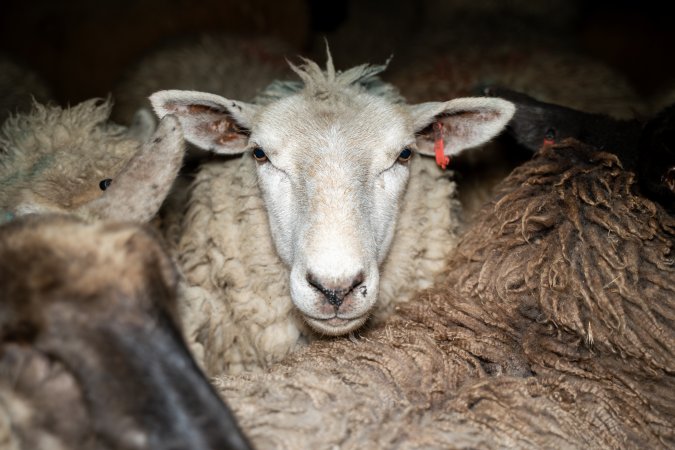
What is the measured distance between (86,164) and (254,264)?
90 centimetres

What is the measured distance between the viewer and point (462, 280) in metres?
2.66

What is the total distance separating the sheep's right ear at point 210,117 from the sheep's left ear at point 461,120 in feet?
2.64

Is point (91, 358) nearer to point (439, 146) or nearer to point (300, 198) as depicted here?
point (300, 198)

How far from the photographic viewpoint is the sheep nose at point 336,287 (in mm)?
2248

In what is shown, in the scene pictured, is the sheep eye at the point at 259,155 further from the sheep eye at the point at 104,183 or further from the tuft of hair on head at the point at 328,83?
the sheep eye at the point at 104,183

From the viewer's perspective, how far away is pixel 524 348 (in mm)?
2291

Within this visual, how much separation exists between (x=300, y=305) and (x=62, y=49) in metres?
4.43

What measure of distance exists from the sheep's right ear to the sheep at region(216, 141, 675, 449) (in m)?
1.12

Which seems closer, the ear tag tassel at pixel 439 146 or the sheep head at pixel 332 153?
the sheep head at pixel 332 153

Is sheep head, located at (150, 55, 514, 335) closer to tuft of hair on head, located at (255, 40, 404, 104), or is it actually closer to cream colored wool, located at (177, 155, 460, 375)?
tuft of hair on head, located at (255, 40, 404, 104)

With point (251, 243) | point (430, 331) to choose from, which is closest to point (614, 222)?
point (430, 331)

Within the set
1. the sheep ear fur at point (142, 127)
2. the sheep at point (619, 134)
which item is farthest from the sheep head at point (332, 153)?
the sheep ear fur at point (142, 127)

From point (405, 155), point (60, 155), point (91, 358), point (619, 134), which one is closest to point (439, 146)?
point (405, 155)

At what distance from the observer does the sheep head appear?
2320mm
